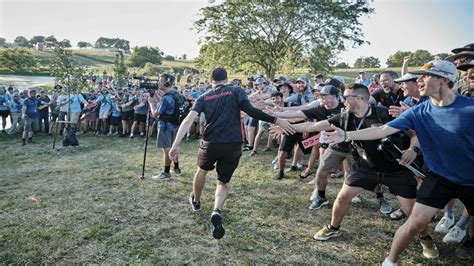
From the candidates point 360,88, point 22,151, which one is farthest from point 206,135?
point 22,151

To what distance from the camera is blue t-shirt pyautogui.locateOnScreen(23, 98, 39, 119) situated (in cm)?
1329

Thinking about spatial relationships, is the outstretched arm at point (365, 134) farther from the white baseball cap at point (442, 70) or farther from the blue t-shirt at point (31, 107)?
the blue t-shirt at point (31, 107)

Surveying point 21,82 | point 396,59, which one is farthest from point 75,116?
point 396,59

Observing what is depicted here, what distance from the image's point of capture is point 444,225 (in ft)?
14.8

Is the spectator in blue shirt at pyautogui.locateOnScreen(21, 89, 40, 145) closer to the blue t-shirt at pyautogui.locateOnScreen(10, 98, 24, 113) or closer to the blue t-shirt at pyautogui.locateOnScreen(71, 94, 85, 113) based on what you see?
the blue t-shirt at pyautogui.locateOnScreen(10, 98, 24, 113)

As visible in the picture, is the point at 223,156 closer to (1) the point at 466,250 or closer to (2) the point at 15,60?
(1) the point at 466,250

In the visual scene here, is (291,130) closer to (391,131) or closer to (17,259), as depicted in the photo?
(391,131)

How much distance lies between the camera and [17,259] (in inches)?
144

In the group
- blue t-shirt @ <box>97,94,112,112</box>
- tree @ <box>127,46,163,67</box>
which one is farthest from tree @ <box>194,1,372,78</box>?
tree @ <box>127,46,163,67</box>

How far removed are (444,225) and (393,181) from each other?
1512mm

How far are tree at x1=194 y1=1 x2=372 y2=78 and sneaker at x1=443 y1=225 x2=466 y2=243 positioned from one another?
22.9 m

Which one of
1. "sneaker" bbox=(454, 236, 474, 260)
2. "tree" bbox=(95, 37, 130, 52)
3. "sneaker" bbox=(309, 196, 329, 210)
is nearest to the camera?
"sneaker" bbox=(454, 236, 474, 260)

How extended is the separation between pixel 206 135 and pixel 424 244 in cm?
305

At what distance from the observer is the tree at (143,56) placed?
2293 inches
